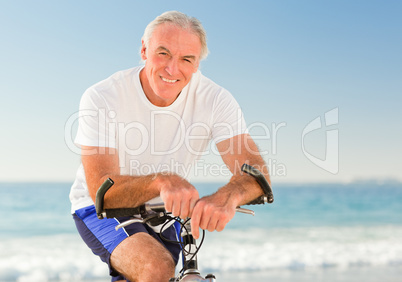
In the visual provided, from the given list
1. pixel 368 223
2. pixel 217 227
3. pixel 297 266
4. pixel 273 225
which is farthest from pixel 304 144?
pixel 217 227

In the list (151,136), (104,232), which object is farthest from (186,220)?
(151,136)

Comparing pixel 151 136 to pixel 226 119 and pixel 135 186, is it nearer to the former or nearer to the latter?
pixel 226 119

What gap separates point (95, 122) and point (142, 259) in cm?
75

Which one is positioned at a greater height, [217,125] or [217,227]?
[217,125]

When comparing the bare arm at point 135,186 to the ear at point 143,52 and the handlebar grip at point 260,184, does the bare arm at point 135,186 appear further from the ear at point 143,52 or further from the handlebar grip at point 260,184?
the ear at point 143,52

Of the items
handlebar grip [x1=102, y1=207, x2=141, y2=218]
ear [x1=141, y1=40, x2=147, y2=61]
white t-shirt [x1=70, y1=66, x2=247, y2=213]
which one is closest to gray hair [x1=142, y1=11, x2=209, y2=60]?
ear [x1=141, y1=40, x2=147, y2=61]

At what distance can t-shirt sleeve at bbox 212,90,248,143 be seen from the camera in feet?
9.04

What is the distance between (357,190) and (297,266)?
1337cm

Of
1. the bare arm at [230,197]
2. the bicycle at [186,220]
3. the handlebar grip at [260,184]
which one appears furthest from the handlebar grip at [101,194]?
the handlebar grip at [260,184]

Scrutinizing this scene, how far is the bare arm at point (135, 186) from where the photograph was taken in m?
1.72

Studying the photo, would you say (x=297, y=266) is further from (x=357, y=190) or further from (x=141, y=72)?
(x=357, y=190)

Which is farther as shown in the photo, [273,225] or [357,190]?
[357,190]

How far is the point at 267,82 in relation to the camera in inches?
812

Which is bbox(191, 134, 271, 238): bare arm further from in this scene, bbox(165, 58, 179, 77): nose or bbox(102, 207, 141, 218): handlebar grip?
bbox(165, 58, 179, 77): nose
